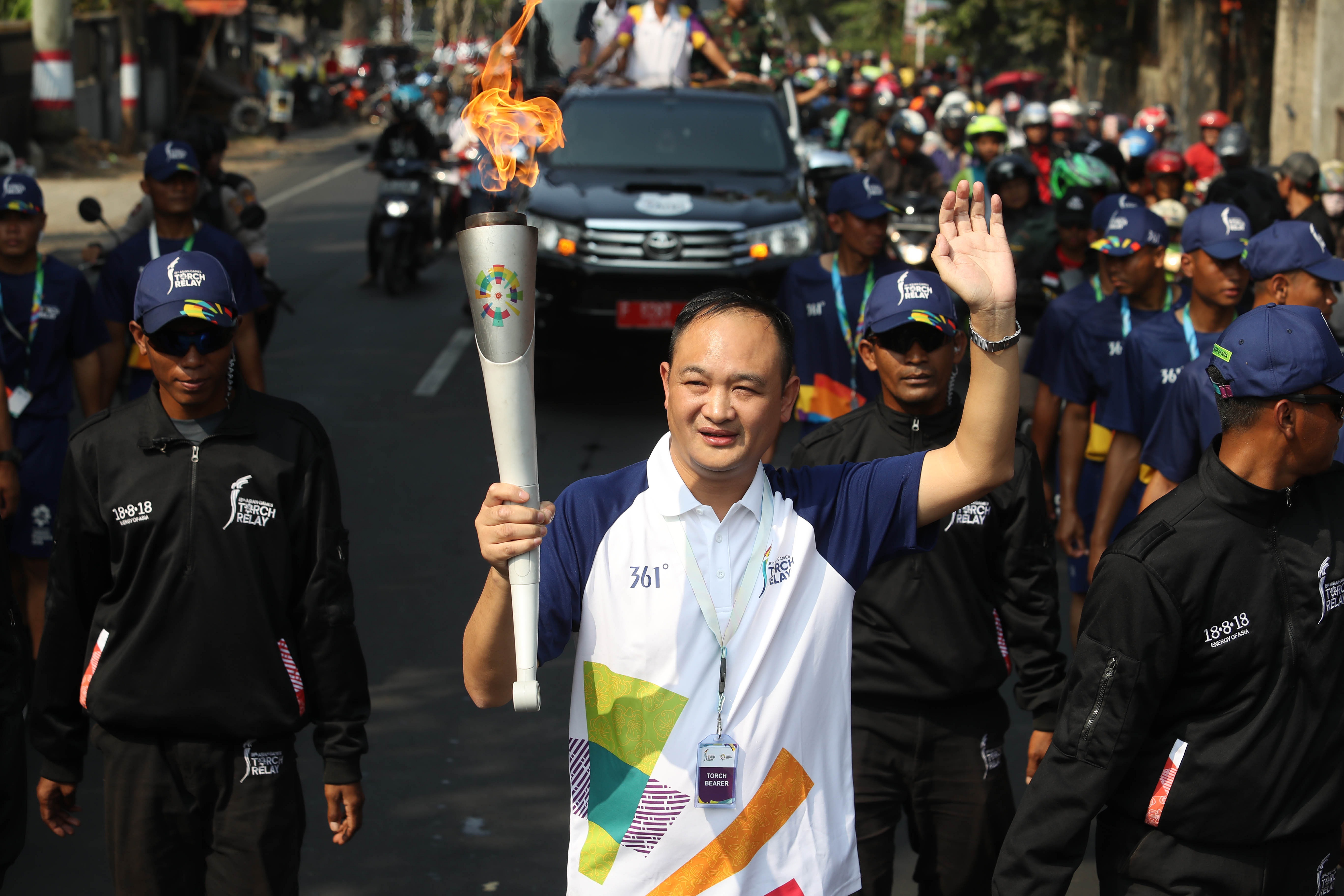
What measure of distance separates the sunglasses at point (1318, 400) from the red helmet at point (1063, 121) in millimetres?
13673

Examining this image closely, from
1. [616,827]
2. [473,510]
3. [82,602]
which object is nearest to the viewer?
[616,827]

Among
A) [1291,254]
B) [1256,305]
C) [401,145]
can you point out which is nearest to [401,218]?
[401,145]

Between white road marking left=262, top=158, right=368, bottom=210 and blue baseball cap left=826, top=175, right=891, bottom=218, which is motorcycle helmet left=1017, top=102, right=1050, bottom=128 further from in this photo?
white road marking left=262, top=158, right=368, bottom=210

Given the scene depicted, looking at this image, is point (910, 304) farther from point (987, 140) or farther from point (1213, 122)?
point (1213, 122)

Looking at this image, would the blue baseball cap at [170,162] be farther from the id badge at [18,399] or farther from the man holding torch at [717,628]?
the man holding torch at [717,628]

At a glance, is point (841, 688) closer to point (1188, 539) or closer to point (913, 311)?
point (1188, 539)

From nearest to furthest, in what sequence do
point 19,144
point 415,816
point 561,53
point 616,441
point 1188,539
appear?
point 1188,539
point 415,816
point 616,441
point 561,53
point 19,144

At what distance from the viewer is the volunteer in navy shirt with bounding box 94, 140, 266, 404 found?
616 cm

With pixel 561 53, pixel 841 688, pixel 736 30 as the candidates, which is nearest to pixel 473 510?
pixel 841 688

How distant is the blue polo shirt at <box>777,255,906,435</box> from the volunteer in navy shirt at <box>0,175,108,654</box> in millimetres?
2946

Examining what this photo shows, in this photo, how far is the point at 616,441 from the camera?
32.8 feet

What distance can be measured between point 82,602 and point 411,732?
2316 millimetres

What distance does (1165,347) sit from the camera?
5461 millimetres

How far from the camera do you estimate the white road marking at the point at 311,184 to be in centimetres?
2355
